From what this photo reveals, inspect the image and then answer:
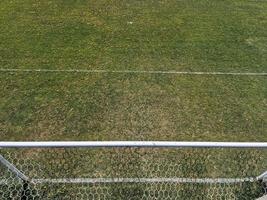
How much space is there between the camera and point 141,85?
10.7 m

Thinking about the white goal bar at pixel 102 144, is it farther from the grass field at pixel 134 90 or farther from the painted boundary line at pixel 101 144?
the grass field at pixel 134 90

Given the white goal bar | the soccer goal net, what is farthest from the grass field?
the white goal bar

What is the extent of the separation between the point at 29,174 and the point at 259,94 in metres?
5.76

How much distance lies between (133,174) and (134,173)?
1.4 inches

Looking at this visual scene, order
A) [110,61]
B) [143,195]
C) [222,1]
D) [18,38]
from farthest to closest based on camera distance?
[222,1]
[18,38]
[110,61]
[143,195]

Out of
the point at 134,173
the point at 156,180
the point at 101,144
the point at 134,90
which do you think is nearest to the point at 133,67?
the point at 134,90

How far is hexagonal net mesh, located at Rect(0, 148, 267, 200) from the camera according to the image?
740cm

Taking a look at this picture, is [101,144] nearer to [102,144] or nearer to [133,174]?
[102,144]

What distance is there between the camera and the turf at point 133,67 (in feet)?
30.4

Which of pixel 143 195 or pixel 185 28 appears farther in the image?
pixel 185 28

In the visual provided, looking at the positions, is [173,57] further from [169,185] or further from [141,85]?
[169,185]

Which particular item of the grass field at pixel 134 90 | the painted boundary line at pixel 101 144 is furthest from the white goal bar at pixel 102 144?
the grass field at pixel 134 90

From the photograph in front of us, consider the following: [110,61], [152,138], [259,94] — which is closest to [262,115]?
[259,94]

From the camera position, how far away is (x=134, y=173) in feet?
25.7
